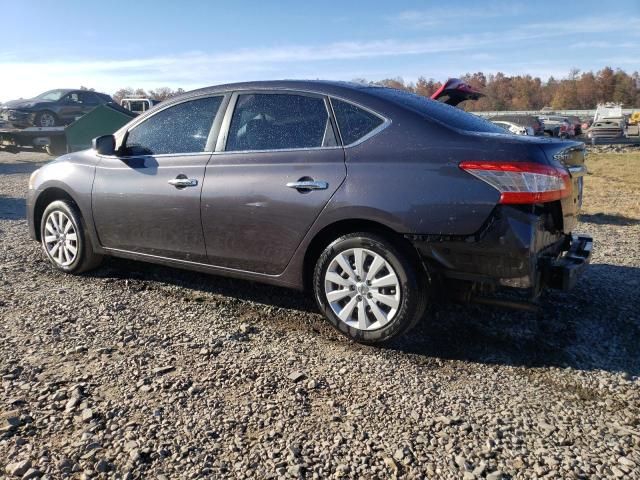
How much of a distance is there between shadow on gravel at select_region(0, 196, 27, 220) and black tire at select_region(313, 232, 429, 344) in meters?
6.36

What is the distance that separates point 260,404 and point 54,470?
38.5 inches

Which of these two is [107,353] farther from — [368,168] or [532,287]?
[532,287]

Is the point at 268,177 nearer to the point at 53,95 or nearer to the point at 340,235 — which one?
the point at 340,235

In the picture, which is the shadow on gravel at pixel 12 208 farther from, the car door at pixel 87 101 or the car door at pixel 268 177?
the car door at pixel 87 101

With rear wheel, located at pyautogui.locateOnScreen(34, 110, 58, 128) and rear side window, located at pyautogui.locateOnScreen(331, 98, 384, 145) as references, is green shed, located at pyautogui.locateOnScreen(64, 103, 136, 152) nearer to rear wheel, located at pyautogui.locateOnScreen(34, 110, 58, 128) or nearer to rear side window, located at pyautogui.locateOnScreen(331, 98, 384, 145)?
rear wheel, located at pyautogui.locateOnScreen(34, 110, 58, 128)

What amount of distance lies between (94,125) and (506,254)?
14422 millimetres

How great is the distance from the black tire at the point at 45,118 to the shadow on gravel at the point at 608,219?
1791cm

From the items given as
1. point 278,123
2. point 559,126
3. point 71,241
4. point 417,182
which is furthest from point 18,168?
point 559,126

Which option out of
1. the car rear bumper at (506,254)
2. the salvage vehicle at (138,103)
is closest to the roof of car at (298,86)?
the car rear bumper at (506,254)

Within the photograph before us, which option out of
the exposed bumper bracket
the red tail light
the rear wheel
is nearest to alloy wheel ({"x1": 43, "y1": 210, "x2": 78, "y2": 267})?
the red tail light

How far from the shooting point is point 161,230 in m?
4.39

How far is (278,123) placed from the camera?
399 centimetres

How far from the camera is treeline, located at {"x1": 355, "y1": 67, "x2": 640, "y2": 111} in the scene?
95500 mm

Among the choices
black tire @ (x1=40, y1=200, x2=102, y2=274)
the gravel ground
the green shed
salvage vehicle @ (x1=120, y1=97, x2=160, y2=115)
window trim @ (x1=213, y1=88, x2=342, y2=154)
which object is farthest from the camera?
salvage vehicle @ (x1=120, y1=97, x2=160, y2=115)
